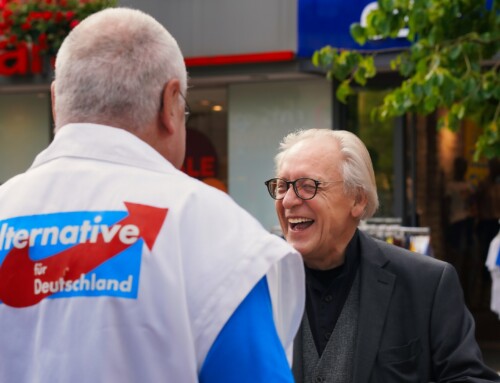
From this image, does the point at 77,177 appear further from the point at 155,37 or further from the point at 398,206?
the point at 398,206

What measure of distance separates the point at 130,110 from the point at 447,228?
11.5 metres

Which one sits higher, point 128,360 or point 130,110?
point 130,110

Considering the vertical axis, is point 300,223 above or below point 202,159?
above

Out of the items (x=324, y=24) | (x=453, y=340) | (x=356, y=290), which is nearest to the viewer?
(x=453, y=340)

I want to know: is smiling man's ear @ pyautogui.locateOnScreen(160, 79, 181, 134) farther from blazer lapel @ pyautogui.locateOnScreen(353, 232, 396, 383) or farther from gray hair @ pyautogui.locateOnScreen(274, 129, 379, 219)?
gray hair @ pyautogui.locateOnScreen(274, 129, 379, 219)

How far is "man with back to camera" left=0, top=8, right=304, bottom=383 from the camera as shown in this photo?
1794 millimetres

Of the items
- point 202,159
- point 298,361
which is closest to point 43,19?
point 202,159

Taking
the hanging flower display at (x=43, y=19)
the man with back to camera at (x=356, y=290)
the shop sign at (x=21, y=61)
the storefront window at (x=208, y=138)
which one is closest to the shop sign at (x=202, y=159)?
the storefront window at (x=208, y=138)

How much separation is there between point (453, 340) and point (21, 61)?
1085cm

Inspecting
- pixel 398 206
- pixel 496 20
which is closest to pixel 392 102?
pixel 496 20

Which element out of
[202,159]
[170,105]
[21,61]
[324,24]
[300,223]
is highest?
[324,24]

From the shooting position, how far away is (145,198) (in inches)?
74.1

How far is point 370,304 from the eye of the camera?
333 cm

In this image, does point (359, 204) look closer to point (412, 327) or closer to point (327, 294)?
point (327, 294)
